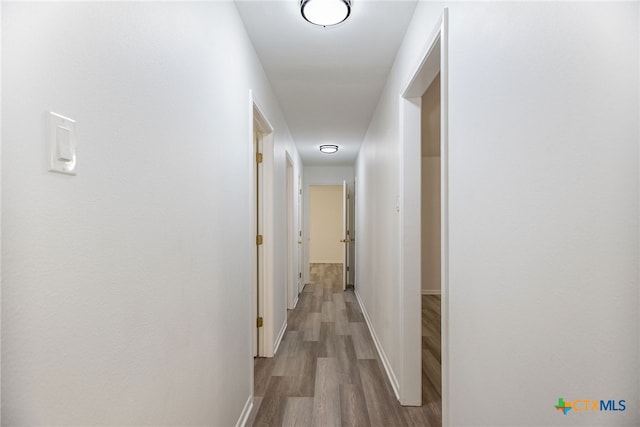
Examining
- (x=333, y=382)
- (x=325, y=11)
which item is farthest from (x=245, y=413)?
(x=325, y=11)

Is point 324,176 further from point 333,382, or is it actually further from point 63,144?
point 63,144

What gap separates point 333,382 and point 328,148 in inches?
147

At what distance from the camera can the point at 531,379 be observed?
85 centimetres

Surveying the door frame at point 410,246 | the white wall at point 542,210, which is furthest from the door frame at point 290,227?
the white wall at point 542,210

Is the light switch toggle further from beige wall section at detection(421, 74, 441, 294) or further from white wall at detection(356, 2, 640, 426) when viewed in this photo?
beige wall section at detection(421, 74, 441, 294)

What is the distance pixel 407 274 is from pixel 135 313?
1756 millimetres

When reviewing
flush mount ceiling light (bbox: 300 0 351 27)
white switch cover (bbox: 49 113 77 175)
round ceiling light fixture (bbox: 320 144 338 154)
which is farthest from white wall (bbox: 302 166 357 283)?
white switch cover (bbox: 49 113 77 175)

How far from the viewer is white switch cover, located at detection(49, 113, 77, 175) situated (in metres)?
0.65

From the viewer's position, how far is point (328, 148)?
18.3 ft

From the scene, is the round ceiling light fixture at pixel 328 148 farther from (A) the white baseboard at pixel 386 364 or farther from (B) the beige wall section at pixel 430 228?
(A) the white baseboard at pixel 386 364

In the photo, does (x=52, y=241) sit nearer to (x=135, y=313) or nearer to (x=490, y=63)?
(x=135, y=313)

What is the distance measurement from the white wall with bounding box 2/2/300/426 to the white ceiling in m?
0.53

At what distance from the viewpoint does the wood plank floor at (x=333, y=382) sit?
223 centimetres

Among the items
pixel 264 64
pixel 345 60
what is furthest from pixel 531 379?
pixel 264 64
